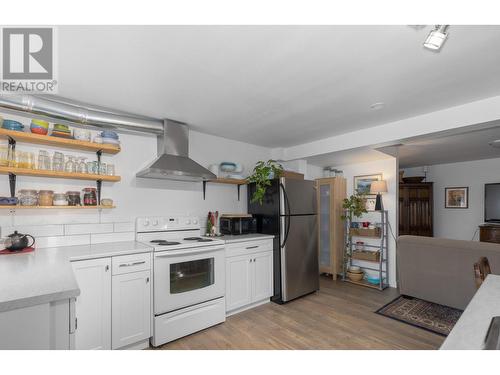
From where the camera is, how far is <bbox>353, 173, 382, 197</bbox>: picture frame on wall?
429 centimetres

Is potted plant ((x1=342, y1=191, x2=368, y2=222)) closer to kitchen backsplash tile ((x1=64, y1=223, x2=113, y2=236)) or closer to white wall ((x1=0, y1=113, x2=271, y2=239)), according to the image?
white wall ((x1=0, y1=113, x2=271, y2=239))

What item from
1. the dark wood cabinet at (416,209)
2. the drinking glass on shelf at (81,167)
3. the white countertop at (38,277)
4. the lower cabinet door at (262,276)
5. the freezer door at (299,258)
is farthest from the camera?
the dark wood cabinet at (416,209)

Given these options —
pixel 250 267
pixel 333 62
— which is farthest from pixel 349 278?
pixel 333 62

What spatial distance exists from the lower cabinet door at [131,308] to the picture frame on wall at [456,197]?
624 cm

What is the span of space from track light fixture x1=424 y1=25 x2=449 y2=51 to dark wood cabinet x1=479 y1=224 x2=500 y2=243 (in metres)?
4.93

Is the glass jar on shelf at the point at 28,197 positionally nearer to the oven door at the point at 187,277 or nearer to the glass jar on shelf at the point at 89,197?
the glass jar on shelf at the point at 89,197

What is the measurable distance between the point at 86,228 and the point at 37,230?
1.22 feet

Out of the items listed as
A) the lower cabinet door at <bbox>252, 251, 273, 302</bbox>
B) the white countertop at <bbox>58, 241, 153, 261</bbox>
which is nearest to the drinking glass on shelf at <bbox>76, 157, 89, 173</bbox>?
the white countertop at <bbox>58, 241, 153, 261</bbox>

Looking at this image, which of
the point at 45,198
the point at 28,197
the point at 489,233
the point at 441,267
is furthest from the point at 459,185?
the point at 28,197

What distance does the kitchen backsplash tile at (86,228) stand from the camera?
2.38 metres

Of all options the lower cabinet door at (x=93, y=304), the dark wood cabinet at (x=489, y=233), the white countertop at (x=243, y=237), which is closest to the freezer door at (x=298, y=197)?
the white countertop at (x=243, y=237)

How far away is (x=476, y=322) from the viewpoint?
0.93 metres

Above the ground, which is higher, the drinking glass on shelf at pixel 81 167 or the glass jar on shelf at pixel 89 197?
the drinking glass on shelf at pixel 81 167

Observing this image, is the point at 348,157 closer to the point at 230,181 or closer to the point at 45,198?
the point at 230,181
